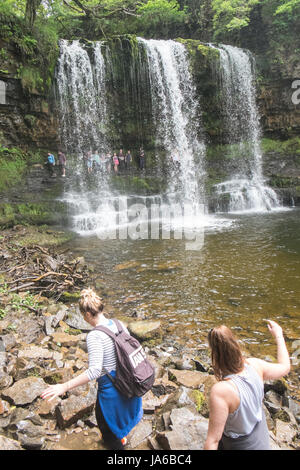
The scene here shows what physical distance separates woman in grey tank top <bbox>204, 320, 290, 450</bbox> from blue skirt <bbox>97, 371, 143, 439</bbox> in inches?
30.1

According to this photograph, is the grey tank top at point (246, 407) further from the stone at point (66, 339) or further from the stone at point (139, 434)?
the stone at point (66, 339)

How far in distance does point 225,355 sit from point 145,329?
334 centimetres

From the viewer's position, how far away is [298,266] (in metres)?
8.12

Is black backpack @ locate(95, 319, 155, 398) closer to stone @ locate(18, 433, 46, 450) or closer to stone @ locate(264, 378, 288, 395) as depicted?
stone @ locate(18, 433, 46, 450)

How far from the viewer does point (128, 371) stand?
2.32 meters

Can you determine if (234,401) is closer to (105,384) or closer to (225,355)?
(225,355)

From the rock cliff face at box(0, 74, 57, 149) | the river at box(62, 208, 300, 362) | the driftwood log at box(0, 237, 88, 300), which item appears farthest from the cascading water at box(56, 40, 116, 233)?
the driftwood log at box(0, 237, 88, 300)

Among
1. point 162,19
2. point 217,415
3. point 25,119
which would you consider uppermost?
point 162,19

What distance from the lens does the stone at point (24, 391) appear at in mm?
3105

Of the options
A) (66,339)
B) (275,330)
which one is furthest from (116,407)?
(66,339)

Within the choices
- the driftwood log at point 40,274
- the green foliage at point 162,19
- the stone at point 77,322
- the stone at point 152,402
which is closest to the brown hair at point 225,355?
the stone at point 152,402

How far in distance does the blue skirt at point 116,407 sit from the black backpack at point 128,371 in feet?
0.26

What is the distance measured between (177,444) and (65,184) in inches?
644
